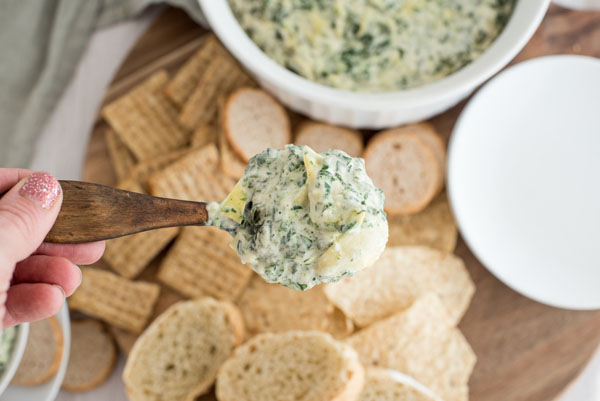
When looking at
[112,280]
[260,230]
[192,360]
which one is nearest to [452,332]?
[192,360]

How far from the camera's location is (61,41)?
2936 millimetres

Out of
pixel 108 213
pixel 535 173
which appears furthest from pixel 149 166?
pixel 535 173

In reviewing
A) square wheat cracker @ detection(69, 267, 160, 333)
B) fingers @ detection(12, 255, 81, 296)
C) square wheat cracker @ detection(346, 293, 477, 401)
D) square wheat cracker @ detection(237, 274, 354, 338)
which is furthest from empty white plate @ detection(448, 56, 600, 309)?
fingers @ detection(12, 255, 81, 296)

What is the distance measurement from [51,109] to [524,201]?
2435 mm

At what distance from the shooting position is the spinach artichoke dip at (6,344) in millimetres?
2289

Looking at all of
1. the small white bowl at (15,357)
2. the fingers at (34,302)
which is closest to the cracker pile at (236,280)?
the small white bowl at (15,357)

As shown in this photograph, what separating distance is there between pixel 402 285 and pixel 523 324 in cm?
59

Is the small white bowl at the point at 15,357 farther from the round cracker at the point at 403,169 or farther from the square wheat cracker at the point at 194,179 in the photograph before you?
the round cracker at the point at 403,169

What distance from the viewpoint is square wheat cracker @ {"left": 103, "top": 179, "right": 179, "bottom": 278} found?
264cm

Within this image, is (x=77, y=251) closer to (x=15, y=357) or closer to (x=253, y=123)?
(x=15, y=357)

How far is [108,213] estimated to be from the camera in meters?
1.65

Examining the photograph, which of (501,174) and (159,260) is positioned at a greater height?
(501,174)

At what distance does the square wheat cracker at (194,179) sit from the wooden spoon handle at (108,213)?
94cm

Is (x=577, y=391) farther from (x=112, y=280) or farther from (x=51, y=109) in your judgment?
(x=51, y=109)
